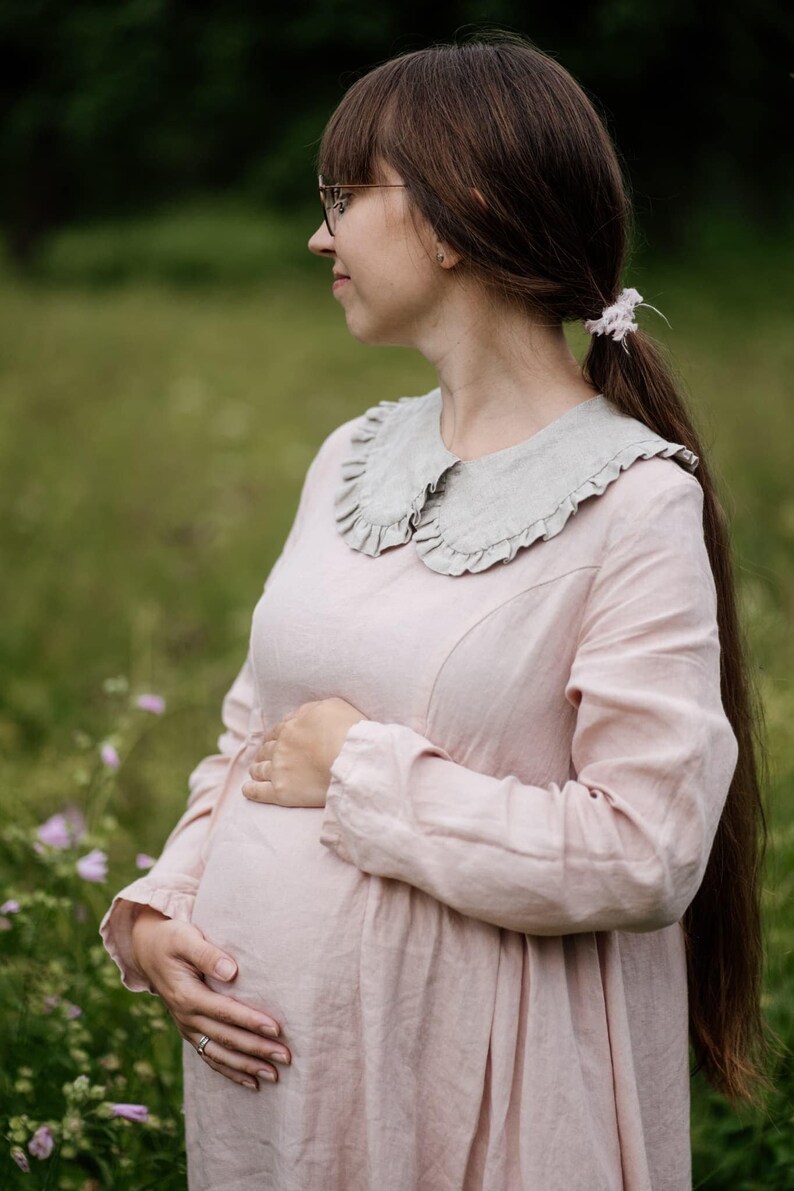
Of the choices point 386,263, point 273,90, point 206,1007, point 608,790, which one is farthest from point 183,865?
point 273,90

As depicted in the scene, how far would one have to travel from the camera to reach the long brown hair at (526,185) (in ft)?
4.47

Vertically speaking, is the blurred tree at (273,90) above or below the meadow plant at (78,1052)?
above

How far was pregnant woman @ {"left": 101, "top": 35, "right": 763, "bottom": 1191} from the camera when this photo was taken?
1.25 m

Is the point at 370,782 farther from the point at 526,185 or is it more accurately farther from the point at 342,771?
the point at 526,185

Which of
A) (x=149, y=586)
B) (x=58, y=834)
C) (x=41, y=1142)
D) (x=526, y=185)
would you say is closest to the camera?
(x=526, y=185)

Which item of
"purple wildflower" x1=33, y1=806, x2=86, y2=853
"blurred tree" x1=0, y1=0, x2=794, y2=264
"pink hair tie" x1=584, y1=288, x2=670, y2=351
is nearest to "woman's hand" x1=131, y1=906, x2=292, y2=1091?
"purple wildflower" x1=33, y1=806, x2=86, y2=853

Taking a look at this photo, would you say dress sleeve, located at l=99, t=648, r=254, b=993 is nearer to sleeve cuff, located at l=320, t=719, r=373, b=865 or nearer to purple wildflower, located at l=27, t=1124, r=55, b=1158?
purple wildflower, located at l=27, t=1124, r=55, b=1158

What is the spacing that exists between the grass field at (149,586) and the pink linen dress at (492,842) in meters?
0.32

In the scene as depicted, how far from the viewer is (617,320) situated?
144 cm

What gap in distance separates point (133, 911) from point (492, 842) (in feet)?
2.03

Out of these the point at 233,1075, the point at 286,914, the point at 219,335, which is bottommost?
the point at 233,1075

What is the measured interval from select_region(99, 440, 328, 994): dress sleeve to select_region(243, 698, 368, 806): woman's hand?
0.18 meters

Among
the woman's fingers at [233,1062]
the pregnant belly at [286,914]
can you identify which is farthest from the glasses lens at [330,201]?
the woman's fingers at [233,1062]

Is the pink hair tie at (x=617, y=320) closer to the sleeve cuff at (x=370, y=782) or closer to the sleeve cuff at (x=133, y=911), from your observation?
the sleeve cuff at (x=370, y=782)
